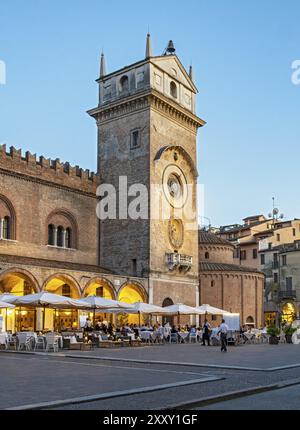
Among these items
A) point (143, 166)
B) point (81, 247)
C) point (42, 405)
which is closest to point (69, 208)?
point (81, 247)

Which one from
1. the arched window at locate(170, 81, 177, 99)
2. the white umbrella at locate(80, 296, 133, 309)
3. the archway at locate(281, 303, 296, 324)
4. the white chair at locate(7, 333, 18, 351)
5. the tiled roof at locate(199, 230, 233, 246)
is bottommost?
the archway at locate(281, 303, 296, 324)

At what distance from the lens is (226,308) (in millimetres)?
44312

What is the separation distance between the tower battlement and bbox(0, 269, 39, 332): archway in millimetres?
6479

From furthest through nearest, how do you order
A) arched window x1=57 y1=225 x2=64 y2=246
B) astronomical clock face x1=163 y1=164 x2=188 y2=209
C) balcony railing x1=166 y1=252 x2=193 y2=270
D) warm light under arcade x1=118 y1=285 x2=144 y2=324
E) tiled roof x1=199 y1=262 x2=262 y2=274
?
tiled roof x1=199 y1=262 x2=262 y2=274 → astronomical clock face x1=163 y1=164 x2=188 y2=209 → balcony railing x1=166 y1=252 x2=193 y2=270 → warm light under arcade x1=118 y1=285 x2=144 y2=324 → arched window x1=57 y1=225 x2=64 y2=246

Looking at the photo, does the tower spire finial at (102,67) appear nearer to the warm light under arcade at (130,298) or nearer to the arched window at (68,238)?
the arched window at (68,238)

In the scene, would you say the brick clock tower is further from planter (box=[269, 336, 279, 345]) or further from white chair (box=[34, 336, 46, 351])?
white chair (box=[34, 336, 46, 351])

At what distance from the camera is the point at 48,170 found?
3603 centimetres

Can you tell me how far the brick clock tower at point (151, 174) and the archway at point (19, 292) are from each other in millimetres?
7244

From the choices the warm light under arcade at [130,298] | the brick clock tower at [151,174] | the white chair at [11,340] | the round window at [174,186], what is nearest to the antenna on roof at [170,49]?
the brick clock tower at [151,174]

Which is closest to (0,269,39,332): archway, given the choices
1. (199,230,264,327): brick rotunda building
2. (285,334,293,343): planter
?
(285,334,293,343): planter

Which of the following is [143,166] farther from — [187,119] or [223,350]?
[223,350]

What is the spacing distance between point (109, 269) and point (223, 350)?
628 inches

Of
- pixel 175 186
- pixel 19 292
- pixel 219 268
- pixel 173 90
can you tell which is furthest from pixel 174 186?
pixel 19 292

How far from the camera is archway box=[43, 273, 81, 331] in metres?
32.5
